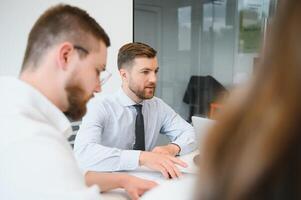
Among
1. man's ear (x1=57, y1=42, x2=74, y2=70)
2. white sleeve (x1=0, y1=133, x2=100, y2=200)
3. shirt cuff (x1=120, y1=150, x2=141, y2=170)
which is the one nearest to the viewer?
white sleeve (x1=0, y1=133, x2=100, y2=200)

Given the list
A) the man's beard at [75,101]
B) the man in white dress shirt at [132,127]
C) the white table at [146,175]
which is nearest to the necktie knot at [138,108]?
the man in white dress shirt at [132,127]

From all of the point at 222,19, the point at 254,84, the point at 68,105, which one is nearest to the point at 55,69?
the point at 68,105

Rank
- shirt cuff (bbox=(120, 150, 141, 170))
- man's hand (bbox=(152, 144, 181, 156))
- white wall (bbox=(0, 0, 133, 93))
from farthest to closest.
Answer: white wall (bbox=(0, 0, 133, 93)) → man's hand (bbox=(152, 144, 181, 156)) → shirt cuff (bbox=(120, 150, 141, 170))

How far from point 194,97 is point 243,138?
10.2 ft

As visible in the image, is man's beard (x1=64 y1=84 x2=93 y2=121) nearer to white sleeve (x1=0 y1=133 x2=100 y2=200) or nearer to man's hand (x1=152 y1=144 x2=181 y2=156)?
white sleeve (x1=0 y1=133 x2=100 y2=200)

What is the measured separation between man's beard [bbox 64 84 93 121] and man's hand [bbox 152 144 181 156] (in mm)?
633

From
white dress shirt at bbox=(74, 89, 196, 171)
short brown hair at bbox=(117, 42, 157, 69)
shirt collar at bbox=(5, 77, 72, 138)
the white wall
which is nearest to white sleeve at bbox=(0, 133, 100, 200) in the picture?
shirt collar at bbox=(5, 77, 72, 138)

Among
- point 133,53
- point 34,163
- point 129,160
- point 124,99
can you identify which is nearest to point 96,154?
point 129,160

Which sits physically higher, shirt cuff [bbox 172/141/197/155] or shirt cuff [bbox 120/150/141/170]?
shirt cuff [bbox 120/150/141/170]

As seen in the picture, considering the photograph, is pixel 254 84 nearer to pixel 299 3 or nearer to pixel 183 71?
pixel 299 3

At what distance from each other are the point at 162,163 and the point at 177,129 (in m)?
0.71

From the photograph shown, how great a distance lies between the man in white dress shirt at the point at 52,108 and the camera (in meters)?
0.77

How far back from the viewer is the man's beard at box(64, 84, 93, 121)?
1.12m

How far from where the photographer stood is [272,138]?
0.25 m
